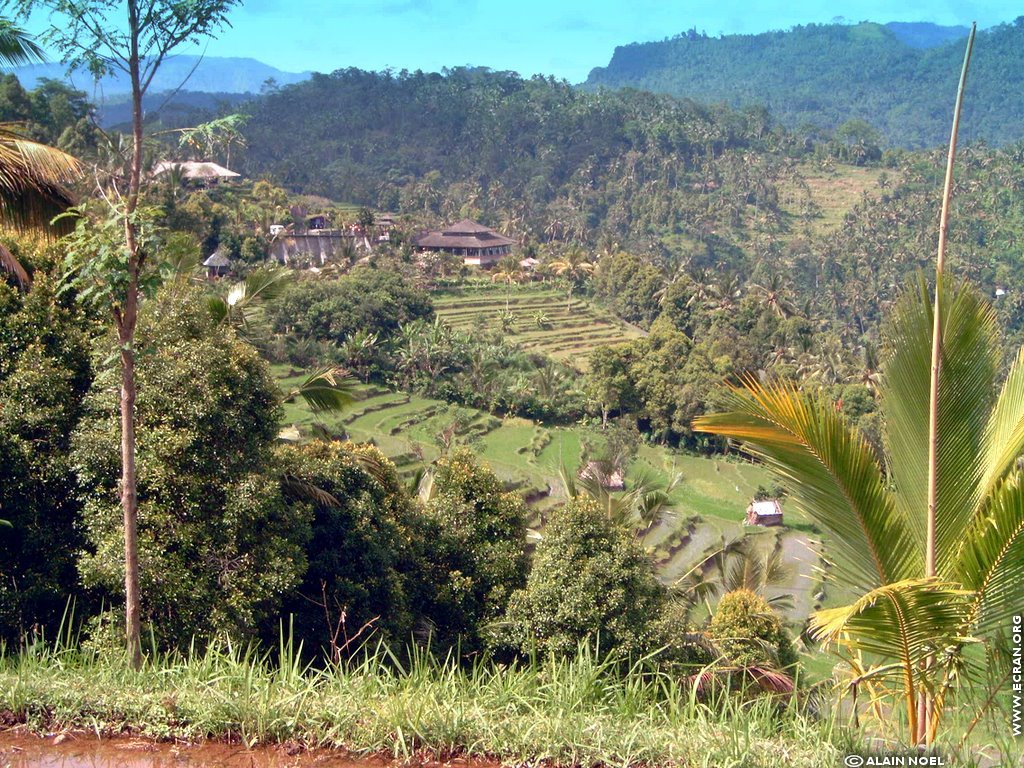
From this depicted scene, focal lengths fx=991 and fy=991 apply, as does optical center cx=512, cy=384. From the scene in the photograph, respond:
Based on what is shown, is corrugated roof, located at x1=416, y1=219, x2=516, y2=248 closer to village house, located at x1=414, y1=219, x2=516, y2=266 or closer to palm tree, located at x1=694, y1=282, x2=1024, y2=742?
village house, located at x1=414, y1=219, x2=516, y2=266

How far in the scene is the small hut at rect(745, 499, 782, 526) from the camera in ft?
86.5

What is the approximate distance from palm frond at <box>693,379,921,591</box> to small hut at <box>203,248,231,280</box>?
3248cm

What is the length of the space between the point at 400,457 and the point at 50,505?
54.8 ft

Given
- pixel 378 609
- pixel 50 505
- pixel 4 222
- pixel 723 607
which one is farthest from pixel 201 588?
pixel 723 607

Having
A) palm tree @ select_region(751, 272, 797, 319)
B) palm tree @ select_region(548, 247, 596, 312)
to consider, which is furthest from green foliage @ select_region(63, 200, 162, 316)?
palm tree @ select_region(548, 247, 596, 312)

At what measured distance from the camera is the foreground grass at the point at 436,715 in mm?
3443

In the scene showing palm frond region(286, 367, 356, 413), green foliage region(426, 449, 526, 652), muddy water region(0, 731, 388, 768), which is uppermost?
palm frond region(286, 367, 356, 413)

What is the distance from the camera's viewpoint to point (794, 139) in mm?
101812

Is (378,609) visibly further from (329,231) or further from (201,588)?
(329,231)

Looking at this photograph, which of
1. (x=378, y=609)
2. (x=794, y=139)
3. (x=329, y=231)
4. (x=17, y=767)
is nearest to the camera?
(x=17, y=767)

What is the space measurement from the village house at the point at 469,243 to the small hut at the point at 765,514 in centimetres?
3062

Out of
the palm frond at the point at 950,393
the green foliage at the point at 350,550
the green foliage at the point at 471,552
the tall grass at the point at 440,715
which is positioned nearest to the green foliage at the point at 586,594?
the green foliage at the point at 471,552

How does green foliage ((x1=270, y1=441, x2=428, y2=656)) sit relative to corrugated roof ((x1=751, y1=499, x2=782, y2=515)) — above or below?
above

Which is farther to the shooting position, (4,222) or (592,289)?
(592,289)
